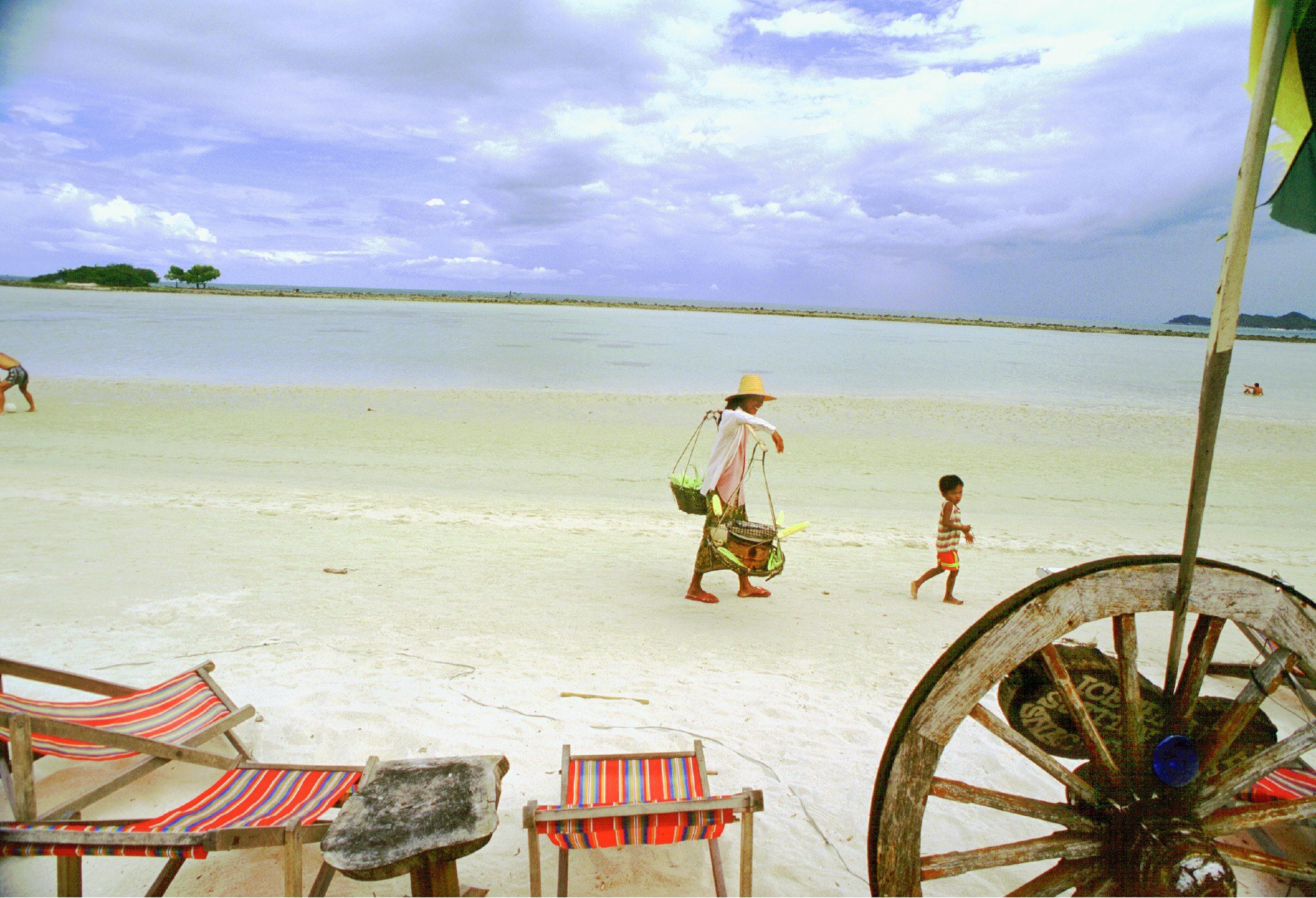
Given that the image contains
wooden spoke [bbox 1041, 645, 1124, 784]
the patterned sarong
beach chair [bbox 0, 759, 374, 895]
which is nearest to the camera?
wooden spoke [bbox 1041, 645, 1124, 784]

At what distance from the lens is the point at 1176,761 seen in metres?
1.89

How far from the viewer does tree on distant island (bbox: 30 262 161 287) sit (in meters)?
97.2

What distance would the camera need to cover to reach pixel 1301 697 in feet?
7.55

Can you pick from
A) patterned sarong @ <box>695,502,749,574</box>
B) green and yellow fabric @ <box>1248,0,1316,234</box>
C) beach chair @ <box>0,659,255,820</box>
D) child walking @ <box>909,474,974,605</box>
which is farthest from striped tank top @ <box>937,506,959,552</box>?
beach chair @ <box>0,659,255,820</box>

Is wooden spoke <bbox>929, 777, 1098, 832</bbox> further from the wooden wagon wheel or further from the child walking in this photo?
the child walking

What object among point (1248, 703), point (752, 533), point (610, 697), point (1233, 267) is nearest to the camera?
point (1233, 267)

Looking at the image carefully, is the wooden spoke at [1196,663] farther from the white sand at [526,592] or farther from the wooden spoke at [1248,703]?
the white sand at [526,592]

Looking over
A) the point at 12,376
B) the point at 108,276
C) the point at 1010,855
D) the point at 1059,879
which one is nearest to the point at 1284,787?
the point at 1059,879

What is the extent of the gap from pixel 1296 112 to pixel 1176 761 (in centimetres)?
205

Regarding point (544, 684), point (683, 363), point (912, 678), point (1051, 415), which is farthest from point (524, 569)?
point (683, 363)

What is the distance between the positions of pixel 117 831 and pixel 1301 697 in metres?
3.73

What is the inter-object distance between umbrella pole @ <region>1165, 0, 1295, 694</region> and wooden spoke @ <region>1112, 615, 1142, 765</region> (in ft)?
0.35

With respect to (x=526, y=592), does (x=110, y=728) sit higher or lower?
higher

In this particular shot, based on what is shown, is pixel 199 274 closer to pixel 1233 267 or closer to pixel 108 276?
pixel 108 276
